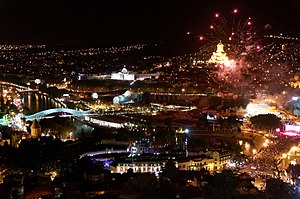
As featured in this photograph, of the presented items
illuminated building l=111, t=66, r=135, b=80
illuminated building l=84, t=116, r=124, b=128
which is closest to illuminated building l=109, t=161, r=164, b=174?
illuminated building l=84, t=116, r=124, b=128

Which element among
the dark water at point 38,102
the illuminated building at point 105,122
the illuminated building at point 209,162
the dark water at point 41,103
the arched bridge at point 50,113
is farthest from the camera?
the dark water at point 38,102

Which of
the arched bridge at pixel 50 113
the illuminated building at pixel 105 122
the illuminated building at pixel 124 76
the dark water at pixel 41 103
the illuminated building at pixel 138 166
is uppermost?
the illuminated building at pixel 124 76

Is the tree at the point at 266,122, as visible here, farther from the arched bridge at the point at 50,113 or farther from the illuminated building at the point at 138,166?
the arched bridge at the point at 50,113

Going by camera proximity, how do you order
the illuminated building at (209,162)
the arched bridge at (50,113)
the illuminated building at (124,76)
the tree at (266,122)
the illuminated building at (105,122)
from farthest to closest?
the illuminated building at (124,76) < the arched bridge at (50,113) < the illuminated building at (105,122) < the tree at (266,122) < the illuminated building at (209,162)

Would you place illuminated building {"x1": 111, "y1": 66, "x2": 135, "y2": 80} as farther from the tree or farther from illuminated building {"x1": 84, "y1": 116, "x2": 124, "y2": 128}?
the tree

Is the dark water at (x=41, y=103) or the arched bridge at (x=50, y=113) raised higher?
the dark water at (x=41, y=103)

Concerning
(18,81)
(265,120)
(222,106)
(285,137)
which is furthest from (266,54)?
(18,81)

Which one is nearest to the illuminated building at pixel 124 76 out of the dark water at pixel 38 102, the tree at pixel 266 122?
the dark water at pixel 38 102

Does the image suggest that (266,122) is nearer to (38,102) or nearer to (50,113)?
(50,113)

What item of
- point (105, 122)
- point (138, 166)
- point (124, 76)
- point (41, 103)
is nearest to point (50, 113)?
point (105, 122)
